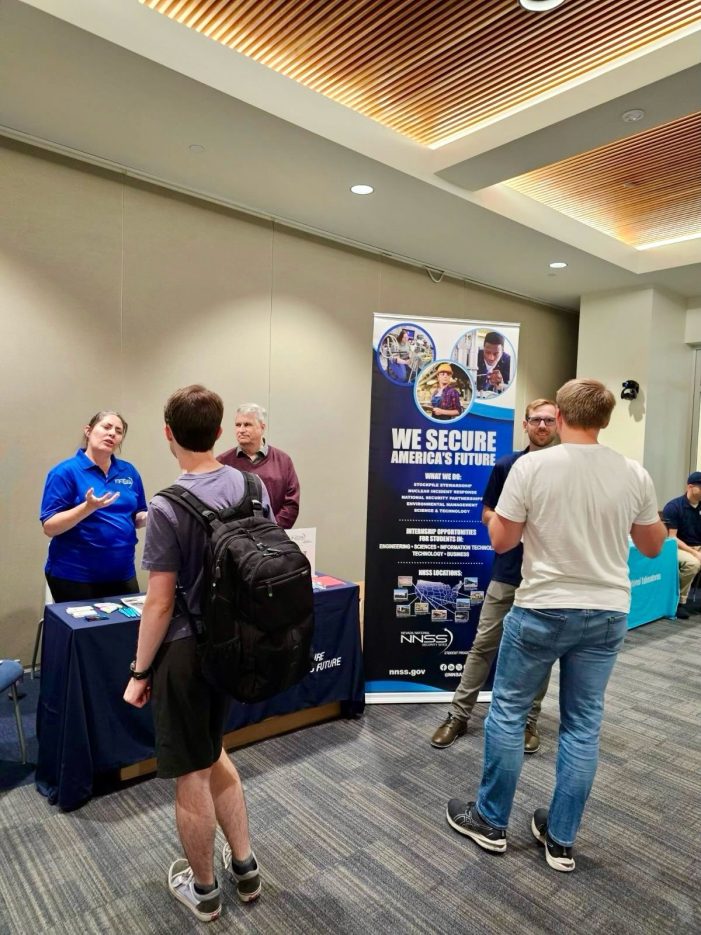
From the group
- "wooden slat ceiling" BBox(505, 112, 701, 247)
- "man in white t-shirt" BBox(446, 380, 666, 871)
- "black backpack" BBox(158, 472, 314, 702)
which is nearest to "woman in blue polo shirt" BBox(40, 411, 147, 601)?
"black backpack" BBox(158, 472, 314, 702)

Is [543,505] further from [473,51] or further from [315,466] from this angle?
[315,466]

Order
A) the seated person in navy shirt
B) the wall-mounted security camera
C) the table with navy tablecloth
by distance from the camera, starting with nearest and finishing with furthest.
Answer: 1. the table with navy tablecloth
2. the seated person in navy shirt
3. the wall-mounted security camera

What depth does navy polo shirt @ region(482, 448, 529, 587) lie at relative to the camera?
8.79 ft

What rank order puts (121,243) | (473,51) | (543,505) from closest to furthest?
(543,505), (473,51), (121,243)

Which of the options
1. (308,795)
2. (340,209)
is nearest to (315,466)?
(340,209)

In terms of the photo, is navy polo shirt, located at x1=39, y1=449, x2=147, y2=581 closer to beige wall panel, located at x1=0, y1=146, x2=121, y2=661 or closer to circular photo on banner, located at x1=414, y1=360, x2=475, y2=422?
beige wall panel, located at x1=0, y1=146, x2=121, y2=661

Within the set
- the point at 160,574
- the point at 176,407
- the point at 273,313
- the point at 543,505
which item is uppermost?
the point at 273,313

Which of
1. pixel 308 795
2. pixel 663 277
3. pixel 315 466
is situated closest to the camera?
pixel 308 795

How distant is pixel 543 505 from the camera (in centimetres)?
192

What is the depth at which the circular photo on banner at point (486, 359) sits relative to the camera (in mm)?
3221

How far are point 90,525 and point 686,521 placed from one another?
525cm

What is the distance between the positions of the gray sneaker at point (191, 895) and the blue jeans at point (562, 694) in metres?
0.92

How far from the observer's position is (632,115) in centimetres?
337

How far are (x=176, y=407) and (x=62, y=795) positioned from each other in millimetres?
1568
